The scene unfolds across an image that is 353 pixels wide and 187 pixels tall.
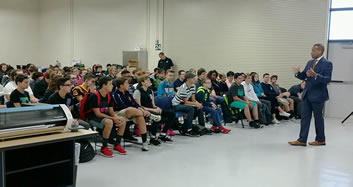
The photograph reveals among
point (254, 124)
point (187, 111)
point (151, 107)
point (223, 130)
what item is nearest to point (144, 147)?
point (151, 107)

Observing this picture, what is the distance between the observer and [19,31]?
45.4 ft

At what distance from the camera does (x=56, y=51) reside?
46.1 ft

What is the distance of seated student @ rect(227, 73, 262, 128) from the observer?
6871mm

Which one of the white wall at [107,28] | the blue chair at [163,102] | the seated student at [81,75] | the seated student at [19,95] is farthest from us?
the white wall at [107,28]

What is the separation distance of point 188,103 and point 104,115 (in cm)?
182

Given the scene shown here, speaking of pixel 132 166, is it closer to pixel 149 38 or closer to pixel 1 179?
pixel 1 179

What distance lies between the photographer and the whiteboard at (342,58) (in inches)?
345

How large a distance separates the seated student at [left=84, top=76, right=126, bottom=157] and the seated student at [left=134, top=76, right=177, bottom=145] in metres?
0.67

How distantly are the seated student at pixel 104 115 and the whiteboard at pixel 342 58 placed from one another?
6634 millimetres

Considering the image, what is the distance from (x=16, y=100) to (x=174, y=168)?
2216mm

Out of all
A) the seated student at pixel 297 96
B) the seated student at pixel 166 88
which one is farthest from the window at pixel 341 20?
the seated student at pixel 166 88

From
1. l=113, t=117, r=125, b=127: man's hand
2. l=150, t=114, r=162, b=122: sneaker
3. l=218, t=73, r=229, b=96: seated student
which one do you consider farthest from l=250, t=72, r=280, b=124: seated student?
l=113, t=117, r=125, b=127: man's hand

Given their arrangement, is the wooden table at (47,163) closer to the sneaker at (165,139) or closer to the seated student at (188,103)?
the sneaker at (165,139)

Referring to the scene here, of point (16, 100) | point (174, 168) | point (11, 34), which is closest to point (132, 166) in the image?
point (174, 168)
